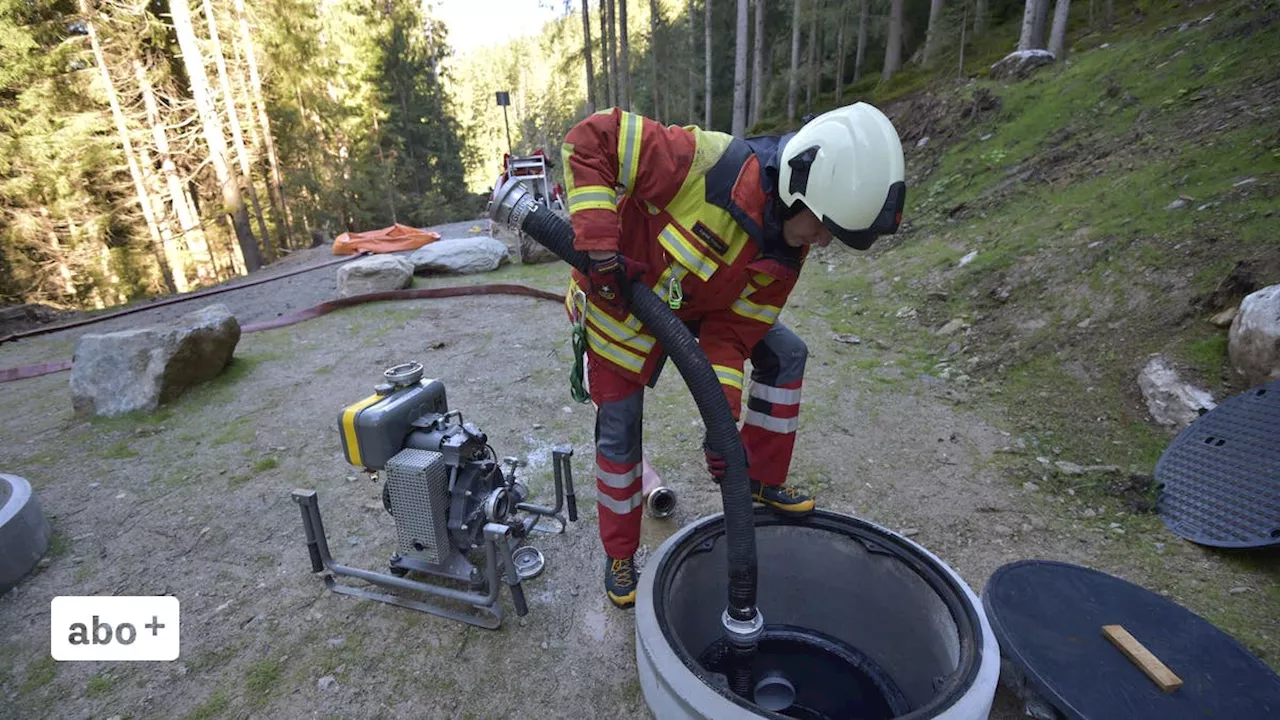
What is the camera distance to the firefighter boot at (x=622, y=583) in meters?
2.32

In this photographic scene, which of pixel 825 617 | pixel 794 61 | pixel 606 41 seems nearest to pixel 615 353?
pixel 825 617

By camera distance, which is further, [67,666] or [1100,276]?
[1100,276]

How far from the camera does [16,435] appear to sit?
13.6ft

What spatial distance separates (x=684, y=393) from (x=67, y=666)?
3.48 meters

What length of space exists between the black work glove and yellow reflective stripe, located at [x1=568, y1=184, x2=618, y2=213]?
0.17m

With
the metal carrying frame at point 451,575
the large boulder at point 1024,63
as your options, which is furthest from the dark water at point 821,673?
the large boulder at point 1024,63

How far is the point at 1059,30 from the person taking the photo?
9781mm

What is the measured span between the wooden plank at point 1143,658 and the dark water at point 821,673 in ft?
2.42

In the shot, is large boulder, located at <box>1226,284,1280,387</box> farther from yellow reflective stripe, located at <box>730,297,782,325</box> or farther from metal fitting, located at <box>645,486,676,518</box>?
metal fitting, located at <box>645,486,676,518</box>

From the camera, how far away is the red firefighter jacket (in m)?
1.87

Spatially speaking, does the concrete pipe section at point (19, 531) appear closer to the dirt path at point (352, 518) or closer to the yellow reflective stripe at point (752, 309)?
the dirt path at point (352, 518)

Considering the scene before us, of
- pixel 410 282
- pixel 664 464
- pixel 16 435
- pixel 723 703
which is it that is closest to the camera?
pixel 723 703

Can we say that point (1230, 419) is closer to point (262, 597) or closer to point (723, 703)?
point (723, 703)

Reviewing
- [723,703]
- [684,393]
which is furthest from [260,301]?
[723,703]
